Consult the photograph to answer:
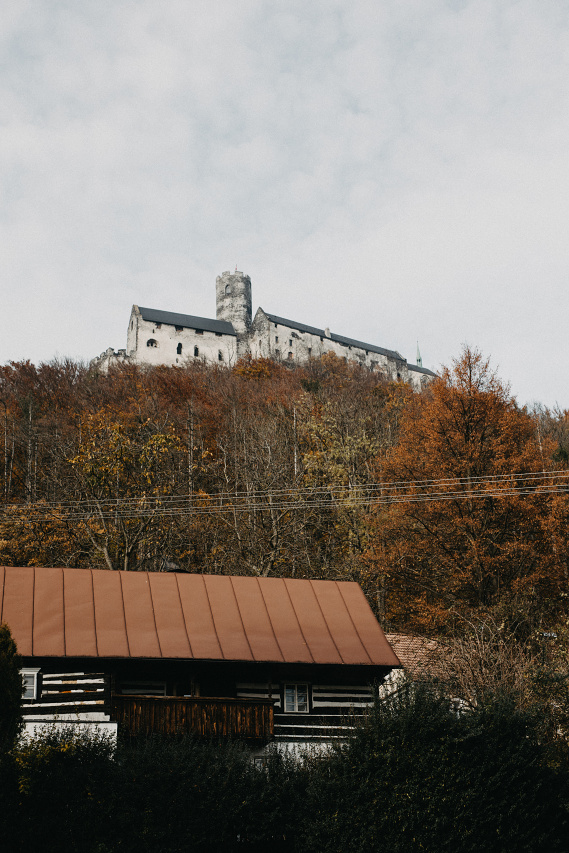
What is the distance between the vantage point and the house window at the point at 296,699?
21.4 m

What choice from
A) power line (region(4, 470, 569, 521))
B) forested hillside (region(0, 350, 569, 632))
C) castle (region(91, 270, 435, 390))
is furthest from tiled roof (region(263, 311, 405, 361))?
power line (region(4, 470, 569, 521))

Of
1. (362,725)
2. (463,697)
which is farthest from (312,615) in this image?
(362,725)

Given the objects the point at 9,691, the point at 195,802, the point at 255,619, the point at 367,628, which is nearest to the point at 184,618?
the point at 255,619

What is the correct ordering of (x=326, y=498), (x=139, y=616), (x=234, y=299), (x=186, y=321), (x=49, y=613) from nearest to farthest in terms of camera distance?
(x=49, y=613)
(x=139, y=616)
(x=326, y=498)
(x=186, y=321)
(x=234, y=299)

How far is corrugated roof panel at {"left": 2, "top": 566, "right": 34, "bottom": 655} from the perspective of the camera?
1942cm

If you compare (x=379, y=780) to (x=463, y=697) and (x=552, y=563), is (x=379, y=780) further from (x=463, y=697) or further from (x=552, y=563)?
(x=552, y=563)

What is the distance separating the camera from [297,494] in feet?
111

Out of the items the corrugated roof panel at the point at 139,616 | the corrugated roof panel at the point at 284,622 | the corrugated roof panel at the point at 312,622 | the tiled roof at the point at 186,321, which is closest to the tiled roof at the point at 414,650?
the corrugated roof panel at the point at 312,622

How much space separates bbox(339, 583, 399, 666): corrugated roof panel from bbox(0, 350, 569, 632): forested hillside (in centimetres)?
413

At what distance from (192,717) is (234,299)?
98972 millimetres

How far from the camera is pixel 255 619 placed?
2141 cm

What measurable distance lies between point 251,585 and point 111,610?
13.0 ft

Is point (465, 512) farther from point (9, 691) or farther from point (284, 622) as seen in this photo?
point (9, 691)

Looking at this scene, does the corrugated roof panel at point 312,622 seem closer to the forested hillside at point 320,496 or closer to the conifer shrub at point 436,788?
the forested hillside at point 320,496
